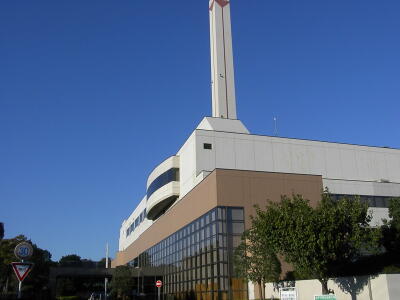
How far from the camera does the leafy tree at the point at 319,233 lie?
23094 millimetres

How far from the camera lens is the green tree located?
58.6 meters

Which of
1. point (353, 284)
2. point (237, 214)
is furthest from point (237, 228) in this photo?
point (353, 284)

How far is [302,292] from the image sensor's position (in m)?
28.9

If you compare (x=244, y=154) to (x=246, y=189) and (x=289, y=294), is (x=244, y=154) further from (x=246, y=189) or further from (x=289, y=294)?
(x=289, y=294)

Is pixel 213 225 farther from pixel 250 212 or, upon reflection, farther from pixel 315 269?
pixel 315 269

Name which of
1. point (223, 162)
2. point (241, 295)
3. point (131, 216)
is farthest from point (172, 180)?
point (131, 216)

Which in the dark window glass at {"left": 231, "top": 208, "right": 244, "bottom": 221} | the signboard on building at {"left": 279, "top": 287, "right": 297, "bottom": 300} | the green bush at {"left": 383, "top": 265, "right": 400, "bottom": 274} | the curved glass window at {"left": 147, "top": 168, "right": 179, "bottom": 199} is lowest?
the signboard on building at {"left": 279, "top": 287, "right": 297, "bottom": 300}

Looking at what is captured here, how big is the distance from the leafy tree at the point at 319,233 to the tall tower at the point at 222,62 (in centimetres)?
3874

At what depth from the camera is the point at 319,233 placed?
2309 cm

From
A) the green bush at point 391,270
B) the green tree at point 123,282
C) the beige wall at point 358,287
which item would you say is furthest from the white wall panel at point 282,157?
the green bush at point 391,270

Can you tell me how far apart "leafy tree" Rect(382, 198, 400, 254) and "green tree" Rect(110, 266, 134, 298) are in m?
37.5

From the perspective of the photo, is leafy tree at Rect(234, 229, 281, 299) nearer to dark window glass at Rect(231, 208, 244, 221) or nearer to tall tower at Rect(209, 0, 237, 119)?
dark window glass at Rect(231, 208, 244, 221)

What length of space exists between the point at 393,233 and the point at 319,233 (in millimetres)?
9167

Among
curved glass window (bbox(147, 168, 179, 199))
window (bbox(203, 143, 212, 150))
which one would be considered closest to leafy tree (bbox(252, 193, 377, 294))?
window (bbox(203, 143, 212, 150))
